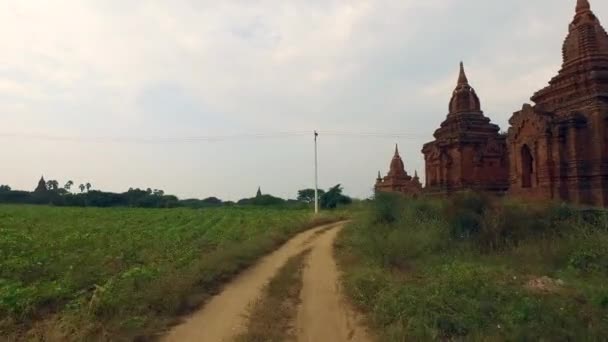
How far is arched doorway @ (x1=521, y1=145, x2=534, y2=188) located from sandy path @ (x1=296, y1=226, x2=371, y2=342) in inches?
411

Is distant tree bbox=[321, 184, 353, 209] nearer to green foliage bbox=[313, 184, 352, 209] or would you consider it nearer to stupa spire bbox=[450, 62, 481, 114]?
green foliage bbox=[313, 184, 352, 209]

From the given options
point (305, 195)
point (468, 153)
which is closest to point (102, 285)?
point (468, 153)

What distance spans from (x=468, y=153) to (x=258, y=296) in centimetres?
1643

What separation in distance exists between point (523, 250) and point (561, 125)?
7.14 metres

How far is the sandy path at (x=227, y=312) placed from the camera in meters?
6.33

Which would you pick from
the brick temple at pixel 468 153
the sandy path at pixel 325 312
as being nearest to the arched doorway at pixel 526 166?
the brick temple at pixel 468 153

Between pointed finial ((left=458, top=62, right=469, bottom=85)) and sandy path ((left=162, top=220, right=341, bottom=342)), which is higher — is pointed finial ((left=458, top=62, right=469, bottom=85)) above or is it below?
above

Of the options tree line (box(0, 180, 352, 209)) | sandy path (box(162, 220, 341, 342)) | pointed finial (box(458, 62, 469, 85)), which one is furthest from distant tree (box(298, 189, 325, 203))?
sandy path (box(162, 220, 341, 342))

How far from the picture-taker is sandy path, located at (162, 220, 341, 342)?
633cm

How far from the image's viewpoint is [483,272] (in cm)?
852

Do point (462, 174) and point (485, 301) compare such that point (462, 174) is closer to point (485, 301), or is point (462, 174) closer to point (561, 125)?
point (561, 125)

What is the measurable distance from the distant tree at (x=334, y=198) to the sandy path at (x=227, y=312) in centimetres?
3974

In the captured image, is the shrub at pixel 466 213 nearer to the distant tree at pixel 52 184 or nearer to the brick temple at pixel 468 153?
the brick temple at pixel 468 153

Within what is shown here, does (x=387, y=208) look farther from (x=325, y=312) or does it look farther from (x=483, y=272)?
(x=325, y=312)
